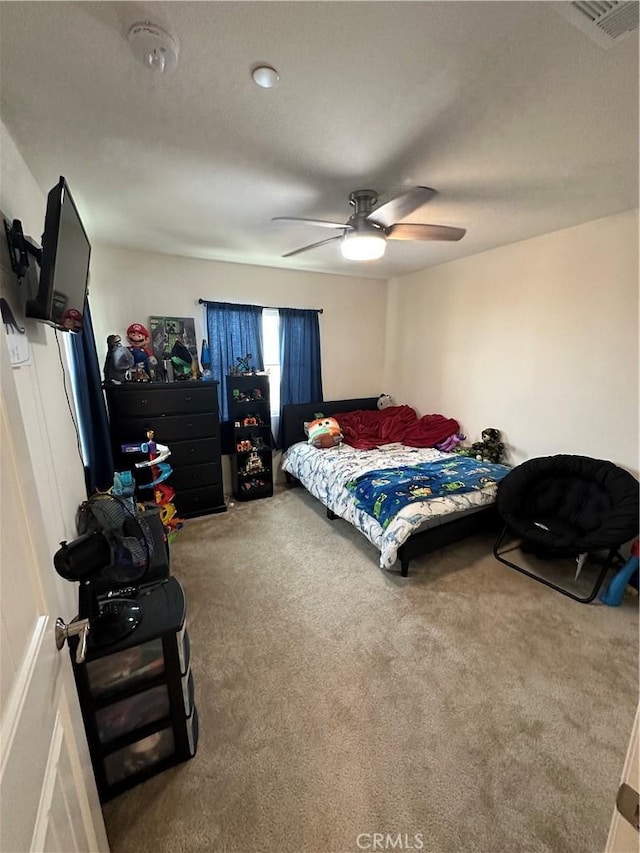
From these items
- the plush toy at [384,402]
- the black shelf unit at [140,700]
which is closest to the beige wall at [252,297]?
the plush toy at [384,402]

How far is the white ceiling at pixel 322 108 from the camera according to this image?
1.00 metres

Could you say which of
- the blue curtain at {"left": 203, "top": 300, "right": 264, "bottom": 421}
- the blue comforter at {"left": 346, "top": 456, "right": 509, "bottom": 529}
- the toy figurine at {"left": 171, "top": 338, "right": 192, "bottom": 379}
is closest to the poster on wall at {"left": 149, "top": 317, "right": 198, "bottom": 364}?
the toy figurine at {"left": 171, "top": 338, "right": 192, "bottom": 379}

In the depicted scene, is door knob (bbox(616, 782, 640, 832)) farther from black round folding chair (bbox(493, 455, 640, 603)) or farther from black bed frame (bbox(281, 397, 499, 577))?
black round folding chair (bbox(493, 455, 640, 603))

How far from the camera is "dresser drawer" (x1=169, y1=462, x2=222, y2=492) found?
326cm

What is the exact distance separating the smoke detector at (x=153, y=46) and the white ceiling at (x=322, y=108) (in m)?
0.03

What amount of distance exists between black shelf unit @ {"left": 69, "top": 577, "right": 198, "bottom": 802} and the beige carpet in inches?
3.4

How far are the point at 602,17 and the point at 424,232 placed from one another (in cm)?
107

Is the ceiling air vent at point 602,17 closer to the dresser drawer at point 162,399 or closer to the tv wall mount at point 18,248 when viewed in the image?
the tv wall mount at point 18,248

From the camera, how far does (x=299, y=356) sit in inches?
158

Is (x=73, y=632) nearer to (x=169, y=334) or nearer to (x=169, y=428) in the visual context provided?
(x=169, y=428)

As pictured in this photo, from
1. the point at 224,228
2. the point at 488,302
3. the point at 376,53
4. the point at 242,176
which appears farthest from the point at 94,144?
the point at 488,302

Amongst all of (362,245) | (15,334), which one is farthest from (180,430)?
(362,245)

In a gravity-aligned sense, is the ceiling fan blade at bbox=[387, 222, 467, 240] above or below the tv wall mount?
above

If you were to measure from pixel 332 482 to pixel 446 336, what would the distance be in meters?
2.06
